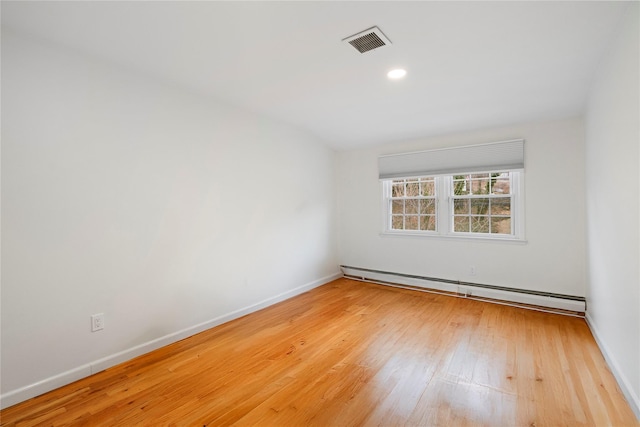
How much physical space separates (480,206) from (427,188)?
77cm

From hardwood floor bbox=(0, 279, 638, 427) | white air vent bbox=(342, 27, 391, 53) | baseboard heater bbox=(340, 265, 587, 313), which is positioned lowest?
hardwood floor bbox=(0, 279, 638, 427)

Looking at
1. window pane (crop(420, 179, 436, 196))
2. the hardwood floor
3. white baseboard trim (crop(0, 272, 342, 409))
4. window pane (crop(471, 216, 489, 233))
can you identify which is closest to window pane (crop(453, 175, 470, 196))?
window pane (crop(420, 179, 436, 196))

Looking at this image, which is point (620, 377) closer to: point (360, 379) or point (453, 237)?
point (360, 379)

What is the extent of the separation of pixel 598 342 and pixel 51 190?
455 cm

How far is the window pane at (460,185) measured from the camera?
4246 millimetres

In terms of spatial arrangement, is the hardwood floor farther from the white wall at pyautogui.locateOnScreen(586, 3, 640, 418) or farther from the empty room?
the white wall at pyautogui.locateOnScreen(586, 3, 640, 418)

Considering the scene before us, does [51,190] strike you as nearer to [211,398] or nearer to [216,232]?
[216,232]

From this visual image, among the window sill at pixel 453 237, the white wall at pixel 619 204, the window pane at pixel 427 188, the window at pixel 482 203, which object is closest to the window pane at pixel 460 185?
the window at pixel 482 203

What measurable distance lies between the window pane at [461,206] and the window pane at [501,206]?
31cm

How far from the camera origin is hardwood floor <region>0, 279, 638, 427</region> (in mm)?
1788

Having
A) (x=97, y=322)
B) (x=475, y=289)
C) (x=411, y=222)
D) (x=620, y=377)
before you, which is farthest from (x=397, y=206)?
(x=97, y=322)

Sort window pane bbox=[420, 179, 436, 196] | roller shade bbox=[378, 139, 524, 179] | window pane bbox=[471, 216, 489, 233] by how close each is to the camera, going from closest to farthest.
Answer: roller shade bbox=[378, 139, 524, 179]
window pane bbox=[471, 216, 489, 233]
window pane bbox=[420, 179, 436, 196]

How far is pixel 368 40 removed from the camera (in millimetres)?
2131

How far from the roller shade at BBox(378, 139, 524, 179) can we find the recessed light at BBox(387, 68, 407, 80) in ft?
6.25
